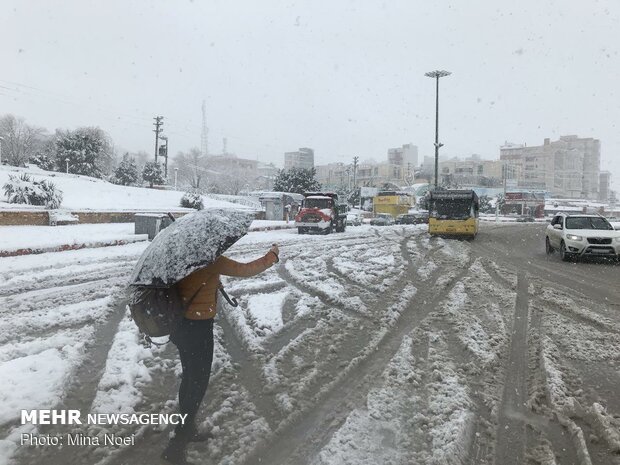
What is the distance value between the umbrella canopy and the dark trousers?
1.42 ft

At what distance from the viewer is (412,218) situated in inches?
1757

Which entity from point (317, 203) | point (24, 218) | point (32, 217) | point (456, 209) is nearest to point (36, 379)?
point (24, 218)

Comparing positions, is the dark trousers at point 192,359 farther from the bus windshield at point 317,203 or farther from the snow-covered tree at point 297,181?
the snow-covered tree at point 297,181

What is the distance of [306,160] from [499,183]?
53403mm

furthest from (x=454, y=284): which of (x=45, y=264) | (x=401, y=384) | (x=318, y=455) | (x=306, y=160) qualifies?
(x=306, y=160)

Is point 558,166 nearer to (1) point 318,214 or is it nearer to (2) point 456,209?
(2) point 456,209

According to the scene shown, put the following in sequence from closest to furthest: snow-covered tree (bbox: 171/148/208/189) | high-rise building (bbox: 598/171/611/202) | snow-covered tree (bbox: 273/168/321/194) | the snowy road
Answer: the snowy road < snow-covered tree (bbox: 273/168/321/194) < snow-covered tree (bbox: 171/148/208/189) < high-rise building (bbox: 598/171/611/202)

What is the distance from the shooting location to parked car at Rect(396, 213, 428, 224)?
4434 cm

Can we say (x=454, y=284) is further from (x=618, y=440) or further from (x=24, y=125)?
(x=24, y=125)

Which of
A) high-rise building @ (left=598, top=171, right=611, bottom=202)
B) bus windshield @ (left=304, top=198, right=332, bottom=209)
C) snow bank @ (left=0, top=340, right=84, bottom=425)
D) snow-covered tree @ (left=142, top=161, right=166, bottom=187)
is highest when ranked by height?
high-rise building @ (left=598, top=171, right=611, bottom=202)

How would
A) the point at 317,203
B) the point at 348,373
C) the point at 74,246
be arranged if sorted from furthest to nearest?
the point at 317,203, the point at 74,246, the point at 348,373

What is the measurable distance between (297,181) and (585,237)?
33864 millimetres

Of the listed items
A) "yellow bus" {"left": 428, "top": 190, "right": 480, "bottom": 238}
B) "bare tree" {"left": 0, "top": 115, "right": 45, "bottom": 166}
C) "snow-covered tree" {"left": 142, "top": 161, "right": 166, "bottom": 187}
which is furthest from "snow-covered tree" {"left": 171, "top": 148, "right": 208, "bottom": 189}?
"yellow bus" {"left": 428, "top": 190, "right": 480, "bottom": 238}

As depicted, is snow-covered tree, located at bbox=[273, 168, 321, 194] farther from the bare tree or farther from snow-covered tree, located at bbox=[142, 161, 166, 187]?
the bare tree
